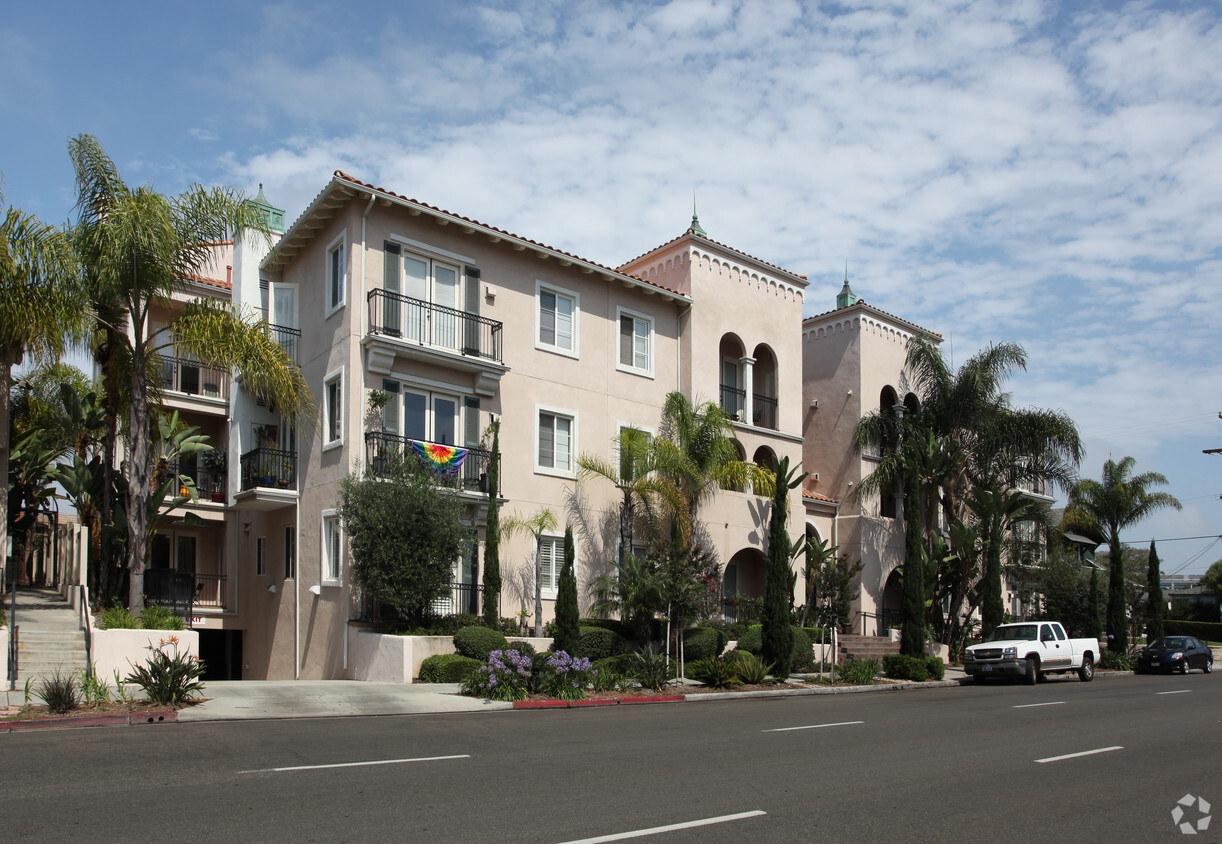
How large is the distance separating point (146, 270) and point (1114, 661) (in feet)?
109

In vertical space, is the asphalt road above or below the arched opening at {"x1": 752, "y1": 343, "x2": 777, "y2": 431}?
below

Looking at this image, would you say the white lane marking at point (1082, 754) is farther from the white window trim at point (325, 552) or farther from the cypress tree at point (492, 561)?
the white window trim at point (325, 552)

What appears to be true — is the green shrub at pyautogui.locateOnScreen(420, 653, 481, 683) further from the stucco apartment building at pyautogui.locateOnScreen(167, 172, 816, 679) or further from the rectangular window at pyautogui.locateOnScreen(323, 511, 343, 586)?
the rectangular window at pyautogui.locateOnScreen(323, 511, 343, 586)

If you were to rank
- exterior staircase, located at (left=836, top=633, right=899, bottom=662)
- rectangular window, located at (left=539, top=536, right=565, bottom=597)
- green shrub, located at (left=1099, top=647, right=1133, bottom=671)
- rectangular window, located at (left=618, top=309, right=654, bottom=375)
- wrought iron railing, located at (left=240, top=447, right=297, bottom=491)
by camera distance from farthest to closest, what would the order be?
green shrub, located at (left=1099, top=647, right=1133, bottom=671)
exterior staircase, located at (left=836, top=633, right=899, bottom=662)
rectangular window, located at (left=618, top=309, right=654, bottom=375)
rectangular window, located at (left=539, top=536, right=565, bottom=597)
wrought iron railing, located at (left=240, top=447, right=297, bottom=491)

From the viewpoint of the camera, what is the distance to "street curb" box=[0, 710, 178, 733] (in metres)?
13.2

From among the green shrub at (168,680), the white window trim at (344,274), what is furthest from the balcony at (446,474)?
the green shrub at (168,680)

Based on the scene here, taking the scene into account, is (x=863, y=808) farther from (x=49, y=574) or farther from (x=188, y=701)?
(x=49, y=574)

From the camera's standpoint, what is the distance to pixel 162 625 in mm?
19578

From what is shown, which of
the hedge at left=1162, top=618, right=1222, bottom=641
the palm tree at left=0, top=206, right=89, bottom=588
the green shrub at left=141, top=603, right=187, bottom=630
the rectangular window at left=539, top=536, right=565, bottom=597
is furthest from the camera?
the hedge at left=1162, top=618, right=1222, bottom=641

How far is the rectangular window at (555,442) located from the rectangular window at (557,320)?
1881 millimetres

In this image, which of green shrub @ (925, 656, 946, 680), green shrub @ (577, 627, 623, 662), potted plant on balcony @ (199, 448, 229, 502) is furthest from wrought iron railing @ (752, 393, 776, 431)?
potted plant on balcony @ (199, 448, 229, 502)

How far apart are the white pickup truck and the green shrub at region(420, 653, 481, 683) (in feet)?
48.4

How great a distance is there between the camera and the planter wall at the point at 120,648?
18688 mm

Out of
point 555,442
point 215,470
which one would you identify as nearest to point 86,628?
point 215,470
